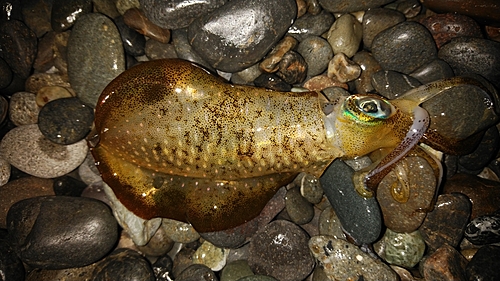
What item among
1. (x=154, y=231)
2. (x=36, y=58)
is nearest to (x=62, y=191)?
(x=154, y=231)

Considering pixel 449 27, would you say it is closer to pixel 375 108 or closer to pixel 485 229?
pixel 375 108

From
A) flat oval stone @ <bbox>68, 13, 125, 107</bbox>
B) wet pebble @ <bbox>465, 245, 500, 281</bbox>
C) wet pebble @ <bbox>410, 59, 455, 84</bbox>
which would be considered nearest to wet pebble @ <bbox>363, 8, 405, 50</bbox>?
wet pebble @ <bbox>410, 59, 455, 84</bbox>

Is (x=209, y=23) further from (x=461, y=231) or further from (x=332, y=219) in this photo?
(x=461, y=231)

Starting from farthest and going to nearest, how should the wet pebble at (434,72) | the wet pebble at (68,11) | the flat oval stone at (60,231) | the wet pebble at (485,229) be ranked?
the wet pebble at (68,11)
the wet pebble at (434,72)
the flat oval stone at (60,231)
the wet pebble at (485,229)

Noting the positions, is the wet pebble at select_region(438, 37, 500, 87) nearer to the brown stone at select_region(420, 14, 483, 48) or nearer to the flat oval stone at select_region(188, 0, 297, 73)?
the brown stone at select_region(420, 14, 483, 48)

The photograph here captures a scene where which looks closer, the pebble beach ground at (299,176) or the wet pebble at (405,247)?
the pebble beach ground at (299,176)

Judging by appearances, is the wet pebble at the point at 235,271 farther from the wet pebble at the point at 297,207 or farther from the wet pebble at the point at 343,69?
the wet pebble at the point at 343,69

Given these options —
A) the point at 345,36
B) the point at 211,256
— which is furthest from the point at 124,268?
the point at 345,36

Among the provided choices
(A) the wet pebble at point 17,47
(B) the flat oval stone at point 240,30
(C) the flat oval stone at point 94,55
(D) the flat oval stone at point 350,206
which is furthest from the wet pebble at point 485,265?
(A) the wet pebble at point 17,47
